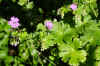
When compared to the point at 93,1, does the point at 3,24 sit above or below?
below

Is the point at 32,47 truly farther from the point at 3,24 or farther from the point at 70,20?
the point at 70,20

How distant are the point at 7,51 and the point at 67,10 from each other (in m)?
0.70

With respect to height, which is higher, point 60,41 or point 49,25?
point 49,25

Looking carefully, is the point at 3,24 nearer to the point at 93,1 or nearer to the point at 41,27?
the point at 41,27

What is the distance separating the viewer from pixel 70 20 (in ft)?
7.22

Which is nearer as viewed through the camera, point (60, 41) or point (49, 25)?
point (60, 41)

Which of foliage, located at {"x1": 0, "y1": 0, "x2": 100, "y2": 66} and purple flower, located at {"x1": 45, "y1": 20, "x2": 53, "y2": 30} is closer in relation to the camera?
foliage, located at {"x1": 0, "y1": 0, "x2": 100, "y2": 66}

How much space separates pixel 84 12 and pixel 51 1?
588 millimetres

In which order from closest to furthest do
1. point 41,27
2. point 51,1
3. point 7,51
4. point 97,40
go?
1. point 7,51
2. point 97,40
3. point 41,27
4. point 51,1

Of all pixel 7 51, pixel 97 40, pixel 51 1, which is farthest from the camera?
pixel 51 1

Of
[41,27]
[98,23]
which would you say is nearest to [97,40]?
[98,23]

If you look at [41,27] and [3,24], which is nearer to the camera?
[3,24]

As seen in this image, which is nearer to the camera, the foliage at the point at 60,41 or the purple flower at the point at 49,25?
the foliage at the point at 60,41

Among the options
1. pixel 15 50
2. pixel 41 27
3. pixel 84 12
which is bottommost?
pixel 15 50
